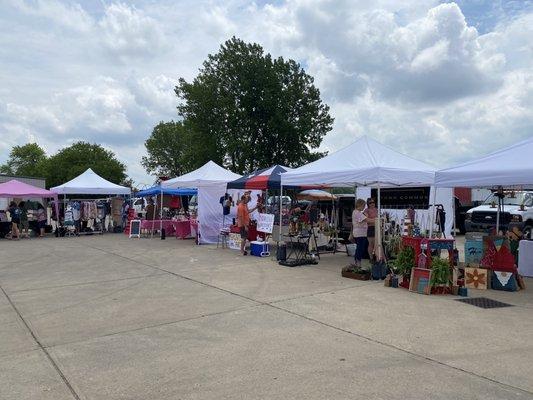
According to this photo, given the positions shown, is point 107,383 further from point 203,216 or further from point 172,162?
point 172,162

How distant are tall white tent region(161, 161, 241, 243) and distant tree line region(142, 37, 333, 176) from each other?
1736 cm

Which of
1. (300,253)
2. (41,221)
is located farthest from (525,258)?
(41,221)

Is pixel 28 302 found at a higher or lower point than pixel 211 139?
lower

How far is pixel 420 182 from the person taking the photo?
10234 millimetres

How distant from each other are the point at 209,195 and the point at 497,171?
10873 mm

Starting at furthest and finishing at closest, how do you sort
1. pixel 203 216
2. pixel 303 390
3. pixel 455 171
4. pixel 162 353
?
pixel 203 216 < pixel 455 171 < pixel 162 353 < pixel 303 390

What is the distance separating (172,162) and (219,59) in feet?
114

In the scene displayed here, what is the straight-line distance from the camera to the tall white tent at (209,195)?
1638 centimetres

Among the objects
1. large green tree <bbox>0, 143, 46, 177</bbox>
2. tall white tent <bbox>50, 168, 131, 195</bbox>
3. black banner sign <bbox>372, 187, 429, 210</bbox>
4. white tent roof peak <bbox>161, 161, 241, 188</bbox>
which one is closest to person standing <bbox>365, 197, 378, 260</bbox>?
black banner sign <bbox>372, 187, 429, 210</bbox>

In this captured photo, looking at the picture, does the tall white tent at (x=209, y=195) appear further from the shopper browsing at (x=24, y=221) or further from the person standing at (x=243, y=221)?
the shopper browsing at (x=24, y=221)

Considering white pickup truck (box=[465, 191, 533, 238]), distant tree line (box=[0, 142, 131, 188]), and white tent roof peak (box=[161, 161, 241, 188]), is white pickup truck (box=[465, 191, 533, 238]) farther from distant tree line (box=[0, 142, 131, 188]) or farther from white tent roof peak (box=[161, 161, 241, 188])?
distant tree line (box=[0, 142, 131, 188])

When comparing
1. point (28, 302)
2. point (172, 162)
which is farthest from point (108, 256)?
point (172, 162)

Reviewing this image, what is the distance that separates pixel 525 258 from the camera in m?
9.84

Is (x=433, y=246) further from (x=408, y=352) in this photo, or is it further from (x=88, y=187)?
(x=88, y=187)
